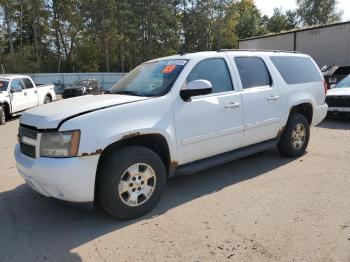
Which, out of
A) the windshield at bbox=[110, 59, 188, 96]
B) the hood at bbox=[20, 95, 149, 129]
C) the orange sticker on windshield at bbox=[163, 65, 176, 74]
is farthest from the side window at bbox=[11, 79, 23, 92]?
the orange sticker on windshield at bbox=[163, 65, 176, 74]

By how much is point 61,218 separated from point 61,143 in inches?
41.5

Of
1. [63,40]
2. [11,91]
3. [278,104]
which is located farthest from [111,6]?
[278,104]

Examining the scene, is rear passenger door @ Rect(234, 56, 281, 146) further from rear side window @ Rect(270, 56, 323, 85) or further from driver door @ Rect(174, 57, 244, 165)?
rear side window @ Rect(270, 56, 323, 85)

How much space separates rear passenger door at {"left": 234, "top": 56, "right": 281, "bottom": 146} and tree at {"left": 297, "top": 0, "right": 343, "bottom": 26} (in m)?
60.5

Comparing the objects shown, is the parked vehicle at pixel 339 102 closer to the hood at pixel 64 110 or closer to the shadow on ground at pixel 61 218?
the shadow on ground at pixel 61 218

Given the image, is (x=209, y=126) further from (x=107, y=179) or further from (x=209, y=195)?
(x=107, y=179)

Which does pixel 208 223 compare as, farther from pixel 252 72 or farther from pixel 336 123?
pixel 336 123

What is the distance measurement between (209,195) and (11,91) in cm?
1058

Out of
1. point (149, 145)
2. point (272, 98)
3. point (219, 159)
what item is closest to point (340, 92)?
point (272, 98)

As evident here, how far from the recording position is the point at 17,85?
13.8 metres

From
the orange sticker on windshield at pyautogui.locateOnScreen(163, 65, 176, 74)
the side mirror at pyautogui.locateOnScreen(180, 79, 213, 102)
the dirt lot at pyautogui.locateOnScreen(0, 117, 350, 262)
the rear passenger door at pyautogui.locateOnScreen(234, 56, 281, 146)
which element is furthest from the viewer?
the rear passenger door at pyautogui.locateOnScreen(234, 56, 281, 146)

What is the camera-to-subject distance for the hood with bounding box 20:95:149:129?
3.82 m

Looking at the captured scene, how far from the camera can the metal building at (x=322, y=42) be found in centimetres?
2091

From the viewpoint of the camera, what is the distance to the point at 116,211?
4.01 m
